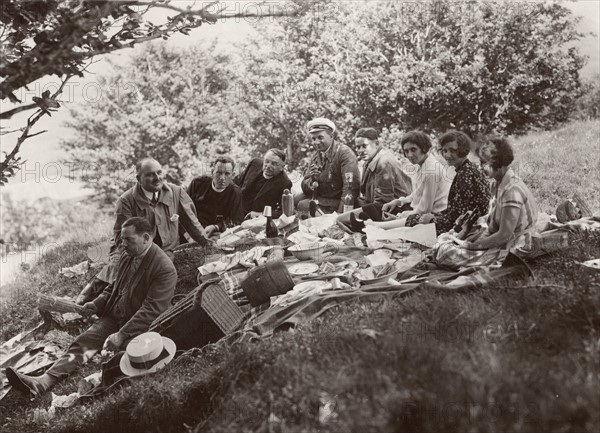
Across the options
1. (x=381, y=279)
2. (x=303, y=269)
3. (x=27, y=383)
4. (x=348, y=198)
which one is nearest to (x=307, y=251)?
(x=303, y=269)

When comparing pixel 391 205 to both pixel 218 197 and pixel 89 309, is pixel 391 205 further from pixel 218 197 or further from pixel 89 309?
pixel 89 309

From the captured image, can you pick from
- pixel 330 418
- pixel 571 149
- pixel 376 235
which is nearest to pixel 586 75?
pixel 571 149

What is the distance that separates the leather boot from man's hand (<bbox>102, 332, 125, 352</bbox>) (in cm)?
76

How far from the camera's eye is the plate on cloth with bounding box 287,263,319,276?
5.84m

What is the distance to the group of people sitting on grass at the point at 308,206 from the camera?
16.8 ft

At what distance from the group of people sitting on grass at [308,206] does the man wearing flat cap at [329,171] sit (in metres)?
0.02

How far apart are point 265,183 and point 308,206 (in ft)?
2.82

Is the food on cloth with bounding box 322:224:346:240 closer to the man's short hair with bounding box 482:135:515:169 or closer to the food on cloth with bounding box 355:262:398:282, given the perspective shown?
the food on cloth with bounding box 355:262:398:282

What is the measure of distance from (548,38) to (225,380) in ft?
60.6

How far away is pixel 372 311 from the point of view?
409cm

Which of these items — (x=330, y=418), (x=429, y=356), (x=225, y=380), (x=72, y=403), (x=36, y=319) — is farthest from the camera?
(x=36, y=319)

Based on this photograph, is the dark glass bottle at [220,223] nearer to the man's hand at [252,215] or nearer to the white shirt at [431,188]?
the man's hand at [252,215]

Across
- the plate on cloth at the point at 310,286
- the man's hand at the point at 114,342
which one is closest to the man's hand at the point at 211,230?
the man's hand at the point at 114,342

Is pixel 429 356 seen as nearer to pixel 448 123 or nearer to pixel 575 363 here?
pixel 575 363
